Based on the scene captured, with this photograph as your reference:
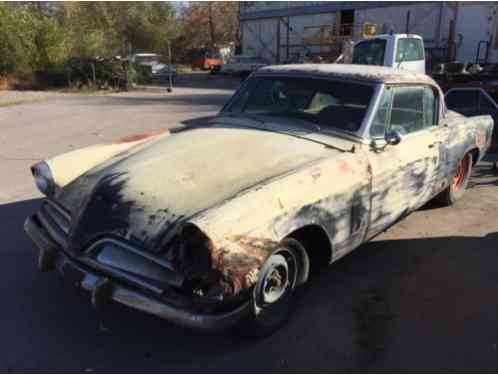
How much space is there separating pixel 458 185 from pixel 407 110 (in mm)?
1963

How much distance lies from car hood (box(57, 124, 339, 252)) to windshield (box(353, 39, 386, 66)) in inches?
359

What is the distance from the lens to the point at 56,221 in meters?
3.17

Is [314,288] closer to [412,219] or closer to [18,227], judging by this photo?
[412,219]

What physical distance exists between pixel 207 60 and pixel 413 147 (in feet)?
126

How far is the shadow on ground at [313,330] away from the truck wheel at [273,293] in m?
0.10

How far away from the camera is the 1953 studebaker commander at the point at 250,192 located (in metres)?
2.46

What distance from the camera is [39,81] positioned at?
23766 millimetres

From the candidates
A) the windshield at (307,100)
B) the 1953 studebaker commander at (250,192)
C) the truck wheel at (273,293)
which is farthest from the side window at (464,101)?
the truck wheel at (273,293)

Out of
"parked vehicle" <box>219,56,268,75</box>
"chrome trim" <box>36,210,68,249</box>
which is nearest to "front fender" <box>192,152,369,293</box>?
"chrome trim" <box>36,210,68,249</box>

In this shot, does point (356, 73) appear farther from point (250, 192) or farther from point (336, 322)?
point (336, 322)

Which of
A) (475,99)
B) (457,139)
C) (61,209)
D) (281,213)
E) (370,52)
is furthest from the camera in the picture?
(370,52)

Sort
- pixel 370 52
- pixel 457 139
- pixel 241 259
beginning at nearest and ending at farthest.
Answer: pixel 241 259 < pixel 457 139 < pixel 370 52

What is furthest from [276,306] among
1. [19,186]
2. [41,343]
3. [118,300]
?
[19,186]

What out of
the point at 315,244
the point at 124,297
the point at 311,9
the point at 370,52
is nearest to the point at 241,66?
the point at 311,9
